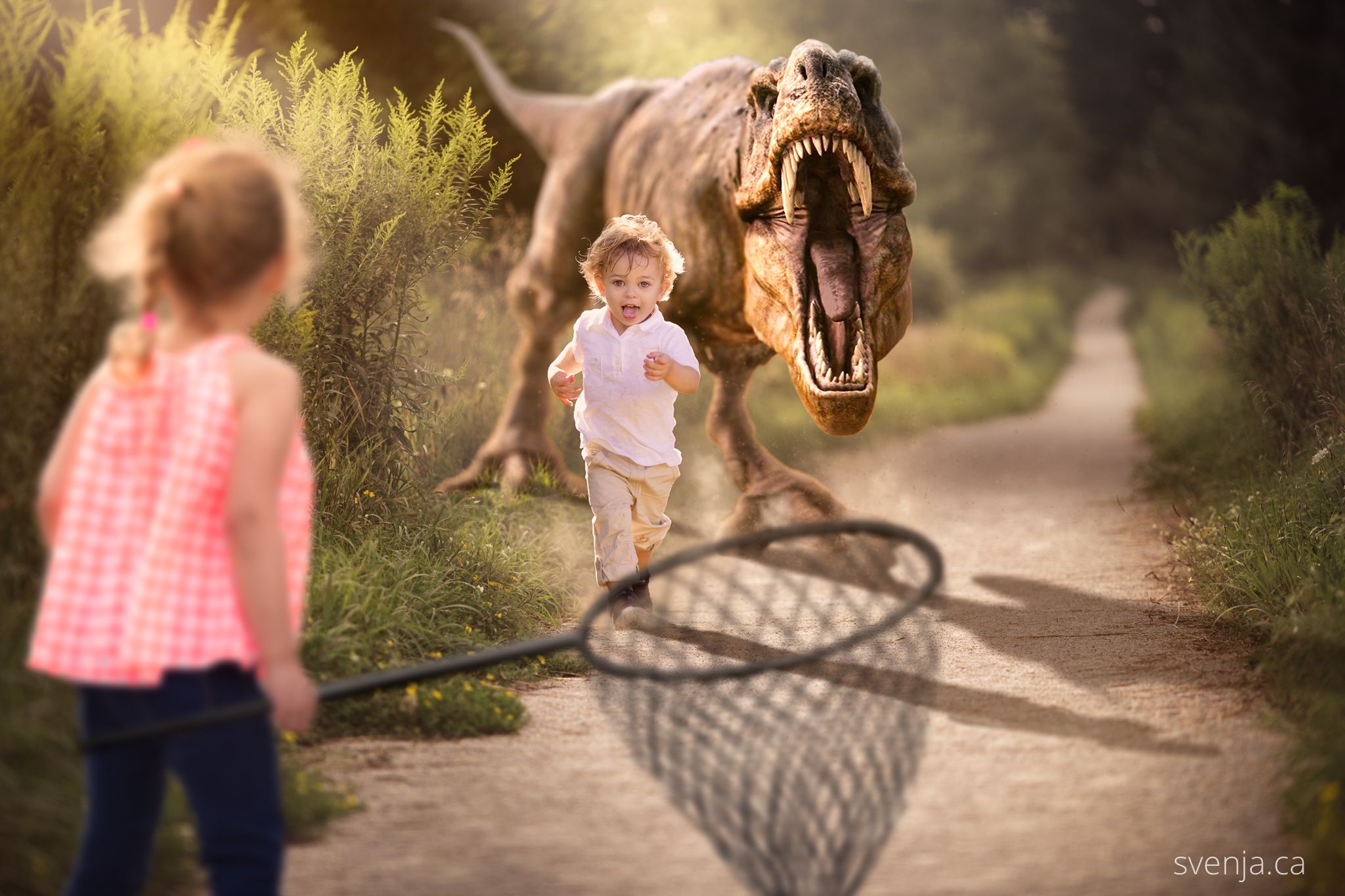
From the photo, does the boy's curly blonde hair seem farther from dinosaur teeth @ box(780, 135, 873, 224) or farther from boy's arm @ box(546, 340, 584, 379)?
dinosaur teeth @ box(780, 135, 873, 224)

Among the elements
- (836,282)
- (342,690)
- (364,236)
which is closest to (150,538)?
(342,690)

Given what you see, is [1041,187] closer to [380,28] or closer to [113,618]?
[380,28]

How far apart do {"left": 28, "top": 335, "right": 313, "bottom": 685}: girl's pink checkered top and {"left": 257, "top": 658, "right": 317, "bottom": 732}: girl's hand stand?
0.36 feet

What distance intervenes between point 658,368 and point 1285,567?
2.41 meters

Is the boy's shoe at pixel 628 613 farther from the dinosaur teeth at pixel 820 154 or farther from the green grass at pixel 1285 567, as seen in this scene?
the green grass at pixel 1285 567

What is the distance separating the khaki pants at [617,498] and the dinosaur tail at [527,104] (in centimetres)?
383

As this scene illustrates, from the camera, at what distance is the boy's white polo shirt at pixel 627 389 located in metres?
4.90

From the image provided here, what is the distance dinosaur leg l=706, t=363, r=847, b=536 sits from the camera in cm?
671

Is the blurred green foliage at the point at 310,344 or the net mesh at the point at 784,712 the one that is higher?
the blurred green foliage at the point at 310,344

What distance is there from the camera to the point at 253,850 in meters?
2.31

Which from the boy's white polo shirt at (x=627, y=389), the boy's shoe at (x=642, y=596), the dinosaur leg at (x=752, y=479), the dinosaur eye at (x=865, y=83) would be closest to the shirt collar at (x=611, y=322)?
the boy's white polo shirt at (x=627, y=389)

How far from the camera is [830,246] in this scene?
5.68 m

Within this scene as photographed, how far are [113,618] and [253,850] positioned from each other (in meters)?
0.50

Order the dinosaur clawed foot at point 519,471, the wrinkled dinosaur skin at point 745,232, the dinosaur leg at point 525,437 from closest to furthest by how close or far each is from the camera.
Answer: the wrinkled dinosaur skin at point 745,232 → the dinosaur clawed foot at point 519,471 → the dinosaur leg at point 525,437
